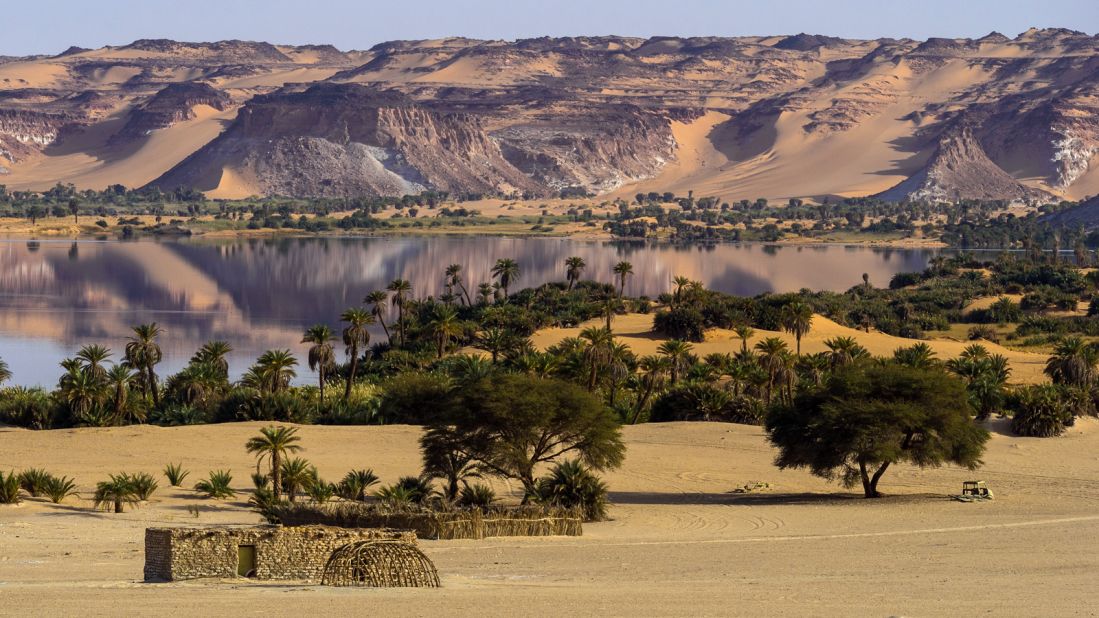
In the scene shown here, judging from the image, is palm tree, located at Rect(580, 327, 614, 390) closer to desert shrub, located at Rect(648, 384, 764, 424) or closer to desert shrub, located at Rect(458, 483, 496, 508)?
desert shrub, located at Rect(648, 384, 764, 424)

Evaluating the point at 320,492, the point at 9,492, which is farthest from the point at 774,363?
the point at 9,492

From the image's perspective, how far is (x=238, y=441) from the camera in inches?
1537

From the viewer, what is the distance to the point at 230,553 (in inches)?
801

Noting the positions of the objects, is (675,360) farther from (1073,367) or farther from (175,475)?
(175,475)

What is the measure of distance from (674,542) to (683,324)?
3986cm

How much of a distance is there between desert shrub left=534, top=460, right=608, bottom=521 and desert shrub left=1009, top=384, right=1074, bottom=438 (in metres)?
14.7

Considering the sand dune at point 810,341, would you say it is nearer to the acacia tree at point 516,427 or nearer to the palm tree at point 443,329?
the palm tree at point 443,329

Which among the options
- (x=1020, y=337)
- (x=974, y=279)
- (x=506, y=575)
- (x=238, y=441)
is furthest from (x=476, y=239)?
(x=506, y=575)

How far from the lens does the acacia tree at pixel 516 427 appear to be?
3219cm

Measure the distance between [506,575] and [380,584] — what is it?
261cm

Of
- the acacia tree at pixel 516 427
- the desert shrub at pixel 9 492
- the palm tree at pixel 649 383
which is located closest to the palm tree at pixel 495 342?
the palm tree at pixel 649 383

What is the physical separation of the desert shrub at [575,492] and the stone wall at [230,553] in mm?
9412

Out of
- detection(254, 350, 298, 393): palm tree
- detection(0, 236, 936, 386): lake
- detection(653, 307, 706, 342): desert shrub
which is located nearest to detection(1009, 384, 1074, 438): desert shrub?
detection(254, 350, 298, 393): palm tree

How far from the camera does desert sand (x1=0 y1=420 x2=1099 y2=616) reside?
19047 mm
